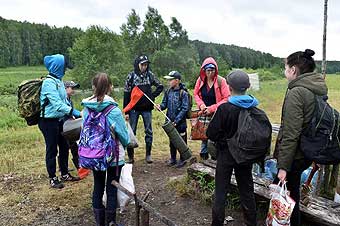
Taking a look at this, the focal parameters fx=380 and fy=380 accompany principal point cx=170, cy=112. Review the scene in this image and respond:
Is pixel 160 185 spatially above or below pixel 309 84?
below

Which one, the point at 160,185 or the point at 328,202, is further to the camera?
the point at 160,185

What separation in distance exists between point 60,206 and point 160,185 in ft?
4.82

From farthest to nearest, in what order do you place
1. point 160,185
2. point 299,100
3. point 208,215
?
point 160,185
point 208,215
point 299,100

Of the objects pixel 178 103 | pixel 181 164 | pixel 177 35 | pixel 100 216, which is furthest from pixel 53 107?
pixel 177 35

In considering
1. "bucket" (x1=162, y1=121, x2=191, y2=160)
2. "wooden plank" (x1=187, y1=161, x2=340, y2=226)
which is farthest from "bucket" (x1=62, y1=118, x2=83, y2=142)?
"wooden plank" (x1=187, y1=161, x2=340, y2=226)

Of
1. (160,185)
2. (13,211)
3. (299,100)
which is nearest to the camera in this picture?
(299,100)

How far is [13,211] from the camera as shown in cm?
493

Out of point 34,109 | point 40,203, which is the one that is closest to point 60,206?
point 40,203

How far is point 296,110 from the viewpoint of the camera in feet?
10.4

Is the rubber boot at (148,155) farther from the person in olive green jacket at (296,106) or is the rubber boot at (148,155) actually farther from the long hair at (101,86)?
the person in olive green jacket at (296,106)

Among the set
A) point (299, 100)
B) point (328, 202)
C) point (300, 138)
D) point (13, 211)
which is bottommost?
point (13, 211)

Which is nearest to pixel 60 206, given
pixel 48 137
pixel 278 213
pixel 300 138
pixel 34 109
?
pixel 48 137

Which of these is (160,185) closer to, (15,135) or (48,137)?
(48,137)

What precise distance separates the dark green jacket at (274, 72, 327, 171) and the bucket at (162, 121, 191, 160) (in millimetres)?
3043
